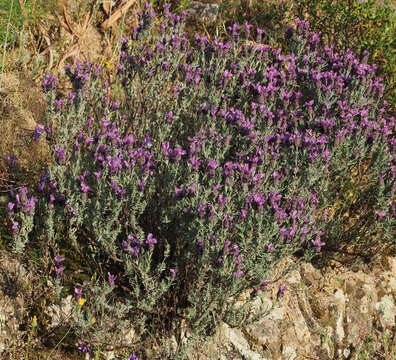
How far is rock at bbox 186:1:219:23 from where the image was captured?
5.60 m

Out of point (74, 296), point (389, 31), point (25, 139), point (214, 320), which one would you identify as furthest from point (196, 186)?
point (389, 31)

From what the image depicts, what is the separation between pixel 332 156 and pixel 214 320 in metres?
1.41

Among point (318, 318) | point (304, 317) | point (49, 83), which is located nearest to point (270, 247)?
point (304, 317)

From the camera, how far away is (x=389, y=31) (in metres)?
4.57

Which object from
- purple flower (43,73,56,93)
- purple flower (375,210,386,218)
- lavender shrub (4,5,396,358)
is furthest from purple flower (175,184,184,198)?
purple flower (375,210,386,218)

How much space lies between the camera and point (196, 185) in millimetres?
2537

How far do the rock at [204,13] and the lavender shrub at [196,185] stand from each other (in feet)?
5.67

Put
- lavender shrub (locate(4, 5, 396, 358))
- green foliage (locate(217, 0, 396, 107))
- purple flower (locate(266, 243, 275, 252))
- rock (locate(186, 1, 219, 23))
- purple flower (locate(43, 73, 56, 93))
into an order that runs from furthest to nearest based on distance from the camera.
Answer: rock (locate(186, 1, 219, 23)) < green foliage (locate(217, 0, 396, 107)) < purple flower (locate(43, 73, 56, 93)) < lavender shrub (locate(4, 5, 396, 358)) < purple flower (locate(266, 243, 275, 252))

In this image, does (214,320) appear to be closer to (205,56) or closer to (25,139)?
(25,139)

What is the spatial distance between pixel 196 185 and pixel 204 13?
12.2ft

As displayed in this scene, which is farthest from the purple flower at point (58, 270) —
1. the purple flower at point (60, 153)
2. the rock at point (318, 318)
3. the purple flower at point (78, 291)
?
the rock at point (318, 318)

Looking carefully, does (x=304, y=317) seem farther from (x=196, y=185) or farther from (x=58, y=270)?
(x=58, y=270)

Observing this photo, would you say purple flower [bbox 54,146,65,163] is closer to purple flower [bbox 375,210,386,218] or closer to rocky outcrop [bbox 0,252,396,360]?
rocky outcrop [bbox 0,252,396,360]

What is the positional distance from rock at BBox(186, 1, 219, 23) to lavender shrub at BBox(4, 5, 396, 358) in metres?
1.73
